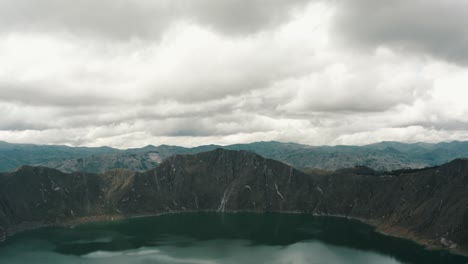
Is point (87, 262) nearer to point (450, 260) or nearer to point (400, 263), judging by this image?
point (400, 263)

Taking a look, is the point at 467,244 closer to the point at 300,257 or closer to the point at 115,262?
the point at 300,257

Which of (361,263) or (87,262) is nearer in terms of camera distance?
(361,263)

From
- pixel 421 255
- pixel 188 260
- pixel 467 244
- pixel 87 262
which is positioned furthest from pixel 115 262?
pixel 467 244

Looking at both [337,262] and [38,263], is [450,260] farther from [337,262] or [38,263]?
[38,263]

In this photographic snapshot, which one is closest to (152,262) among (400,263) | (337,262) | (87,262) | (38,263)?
(87,262)

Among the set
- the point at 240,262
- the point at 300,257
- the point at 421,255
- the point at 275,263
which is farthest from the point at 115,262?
the point at 421,255

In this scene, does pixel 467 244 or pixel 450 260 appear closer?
pixel 450 260

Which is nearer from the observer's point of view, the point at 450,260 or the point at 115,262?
the point at 450,260
